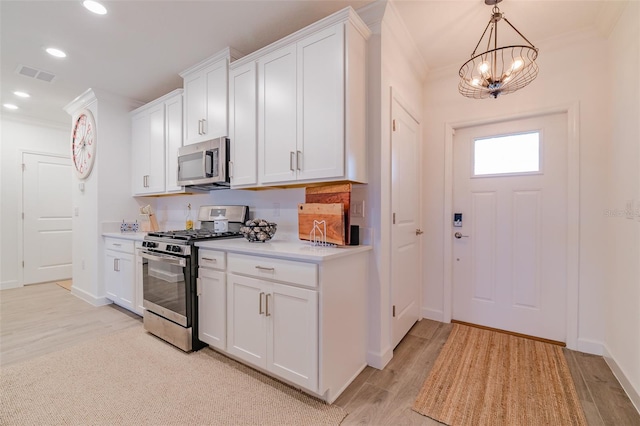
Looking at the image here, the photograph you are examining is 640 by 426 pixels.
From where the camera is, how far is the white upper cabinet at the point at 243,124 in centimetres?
240

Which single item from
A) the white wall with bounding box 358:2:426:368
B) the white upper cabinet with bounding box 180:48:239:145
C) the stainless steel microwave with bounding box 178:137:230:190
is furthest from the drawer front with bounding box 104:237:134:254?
the white wall with bounding box 358:2:426:368

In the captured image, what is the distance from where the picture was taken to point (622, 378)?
1.88 m

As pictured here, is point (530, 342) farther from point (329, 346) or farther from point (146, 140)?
point (146, 140)

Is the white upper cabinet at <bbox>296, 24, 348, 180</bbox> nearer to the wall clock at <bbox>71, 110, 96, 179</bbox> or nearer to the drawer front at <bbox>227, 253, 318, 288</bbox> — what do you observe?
the drawer front at <bbox>227, 253, 318, 288</bbox>

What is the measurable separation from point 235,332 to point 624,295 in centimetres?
276

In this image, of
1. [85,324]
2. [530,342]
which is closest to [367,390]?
[530,342]

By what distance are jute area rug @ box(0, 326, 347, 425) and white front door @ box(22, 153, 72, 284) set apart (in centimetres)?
335

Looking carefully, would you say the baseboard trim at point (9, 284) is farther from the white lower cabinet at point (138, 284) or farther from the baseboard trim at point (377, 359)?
the baseboard trim at point (377, 359)

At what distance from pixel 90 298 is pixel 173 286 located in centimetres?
216

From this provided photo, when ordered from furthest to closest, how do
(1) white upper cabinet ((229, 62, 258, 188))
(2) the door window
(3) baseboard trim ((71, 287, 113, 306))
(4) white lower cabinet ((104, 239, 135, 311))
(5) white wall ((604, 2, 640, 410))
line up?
(3) baseboard trim ((71, 287, 113, 306)), (4) white lower cabinet ((104, 239, 135, 311)), (2) the door window, (1) white upper cabinet ((229, 62, 258, 188)), (5) white wall ((604, 2, 640, 410))

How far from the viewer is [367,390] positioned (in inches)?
73.3

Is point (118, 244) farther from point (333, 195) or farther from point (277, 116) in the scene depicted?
point (333, 195)

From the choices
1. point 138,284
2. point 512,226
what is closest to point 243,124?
point 138,284

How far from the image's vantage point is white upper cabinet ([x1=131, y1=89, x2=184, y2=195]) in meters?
3.23
